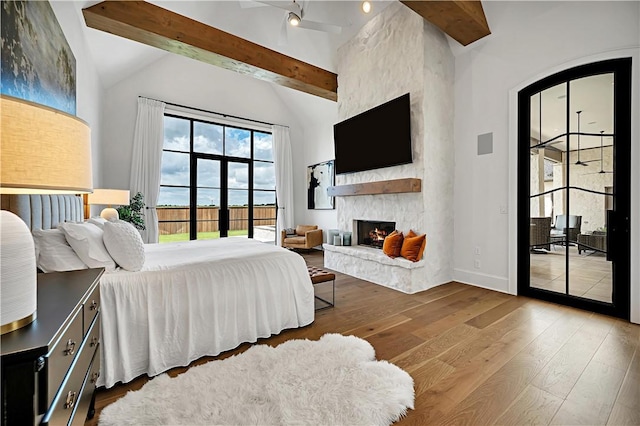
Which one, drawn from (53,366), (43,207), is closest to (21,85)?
(43,207)

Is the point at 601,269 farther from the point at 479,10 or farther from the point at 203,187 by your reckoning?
the point at 203,187

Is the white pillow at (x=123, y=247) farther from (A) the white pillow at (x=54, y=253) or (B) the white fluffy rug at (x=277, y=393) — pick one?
(B) the white fluffy rug at (x=277, y=393)

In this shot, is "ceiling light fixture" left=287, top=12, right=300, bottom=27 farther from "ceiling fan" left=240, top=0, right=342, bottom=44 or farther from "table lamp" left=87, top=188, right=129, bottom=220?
"table lamp" left=87, top=188, right=129, bottom=220

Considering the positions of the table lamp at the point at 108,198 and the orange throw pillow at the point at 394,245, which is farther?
the orange throw pillow at the point at 394,245

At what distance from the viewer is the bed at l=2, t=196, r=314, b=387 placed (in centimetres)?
172

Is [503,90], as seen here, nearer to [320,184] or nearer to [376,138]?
[376,138]

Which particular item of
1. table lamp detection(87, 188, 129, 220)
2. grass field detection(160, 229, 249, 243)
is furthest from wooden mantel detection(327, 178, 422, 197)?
table lamp detection(87, 188, 129, 220)

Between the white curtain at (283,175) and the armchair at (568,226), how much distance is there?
531cm

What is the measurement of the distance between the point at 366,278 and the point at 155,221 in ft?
13.3

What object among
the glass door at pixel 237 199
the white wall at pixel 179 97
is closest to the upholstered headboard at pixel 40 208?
the white wall at pixel 179 97

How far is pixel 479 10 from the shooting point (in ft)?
10.8

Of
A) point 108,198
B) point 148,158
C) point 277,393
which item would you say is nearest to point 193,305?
point 277,393

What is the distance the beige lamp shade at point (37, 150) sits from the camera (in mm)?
730

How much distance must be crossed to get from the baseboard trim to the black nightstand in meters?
3.93
